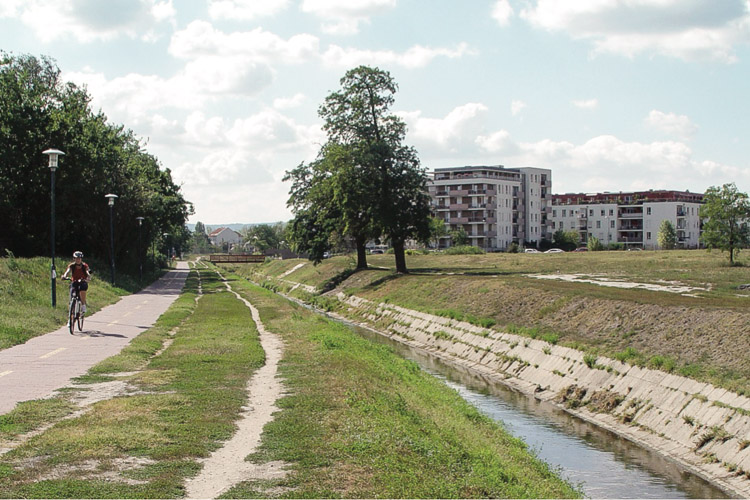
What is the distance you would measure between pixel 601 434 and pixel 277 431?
9713 mm

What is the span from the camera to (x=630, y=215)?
512 ft

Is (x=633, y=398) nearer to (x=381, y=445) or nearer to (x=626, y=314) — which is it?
(x=626, y=314)

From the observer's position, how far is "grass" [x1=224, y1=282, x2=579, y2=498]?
779cm

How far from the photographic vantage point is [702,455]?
47.4 ft

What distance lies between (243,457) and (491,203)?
5047 inches

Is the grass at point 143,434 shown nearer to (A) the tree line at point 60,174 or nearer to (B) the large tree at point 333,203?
(B) the large tree at point 333,203

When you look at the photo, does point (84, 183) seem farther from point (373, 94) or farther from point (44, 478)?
point (44, 478)

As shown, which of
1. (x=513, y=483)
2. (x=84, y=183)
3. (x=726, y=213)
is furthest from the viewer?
(x=84, y=183)

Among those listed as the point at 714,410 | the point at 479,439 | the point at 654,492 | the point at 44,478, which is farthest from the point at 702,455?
the point at 44,478

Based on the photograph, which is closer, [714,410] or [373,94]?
[714,410]

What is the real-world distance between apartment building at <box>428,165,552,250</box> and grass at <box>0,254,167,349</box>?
9981 centimetres

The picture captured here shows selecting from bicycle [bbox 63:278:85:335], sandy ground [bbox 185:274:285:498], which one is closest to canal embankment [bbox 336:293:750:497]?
sandy ground [bbox 185:274:285:498]

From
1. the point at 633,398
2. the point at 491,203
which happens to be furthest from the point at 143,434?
the point at 491,203

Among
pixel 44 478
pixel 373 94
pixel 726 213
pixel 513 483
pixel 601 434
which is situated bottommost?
pixel 601 434
